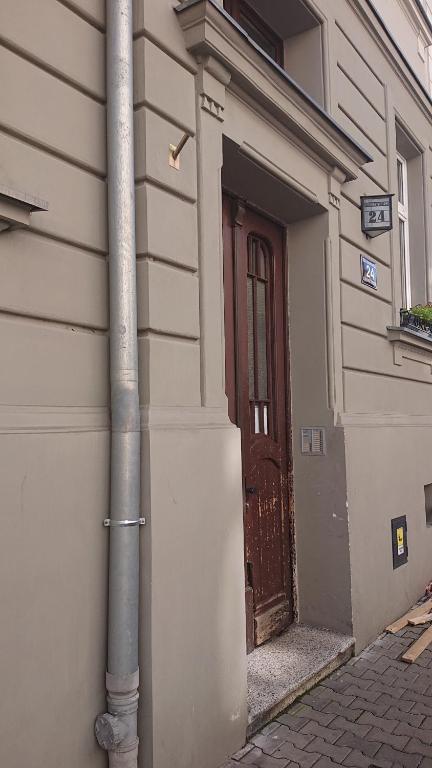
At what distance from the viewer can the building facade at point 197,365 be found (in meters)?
2.50

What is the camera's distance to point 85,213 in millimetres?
2811

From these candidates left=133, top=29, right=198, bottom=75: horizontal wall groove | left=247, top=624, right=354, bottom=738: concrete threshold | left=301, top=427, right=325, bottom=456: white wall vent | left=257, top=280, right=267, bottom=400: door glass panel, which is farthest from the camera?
left=301, top=427, right=325, bottom=456: white wall vent

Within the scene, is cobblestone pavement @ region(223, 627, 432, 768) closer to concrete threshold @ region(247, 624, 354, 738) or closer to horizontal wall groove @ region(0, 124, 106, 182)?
concrete threshold @ region(247, 624, 354, 738)

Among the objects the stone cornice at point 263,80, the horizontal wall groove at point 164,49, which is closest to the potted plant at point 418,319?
the stone cornice at point 263,80

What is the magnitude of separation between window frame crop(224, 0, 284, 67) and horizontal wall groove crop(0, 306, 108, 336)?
9.98 ft

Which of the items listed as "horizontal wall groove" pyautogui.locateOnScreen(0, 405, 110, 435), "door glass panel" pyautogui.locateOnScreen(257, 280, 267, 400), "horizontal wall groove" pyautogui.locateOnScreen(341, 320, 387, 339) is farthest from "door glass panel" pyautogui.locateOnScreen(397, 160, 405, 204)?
"horizontal wall groove" pyautogui.locateOnScreen(0, 405, 110, 435)

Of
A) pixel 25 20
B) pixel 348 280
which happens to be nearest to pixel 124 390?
pixel 25 20

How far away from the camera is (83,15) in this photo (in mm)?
2850

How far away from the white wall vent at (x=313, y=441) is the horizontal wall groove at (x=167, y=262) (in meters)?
1.99

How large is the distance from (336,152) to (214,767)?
4.21 m

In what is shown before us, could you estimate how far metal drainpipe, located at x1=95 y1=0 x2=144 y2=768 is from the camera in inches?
104

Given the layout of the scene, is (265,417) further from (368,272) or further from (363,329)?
(368,272)

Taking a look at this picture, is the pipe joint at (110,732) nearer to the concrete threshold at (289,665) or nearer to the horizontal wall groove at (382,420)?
the concrete threshold at (289,665)

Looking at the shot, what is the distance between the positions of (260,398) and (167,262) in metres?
1.75
